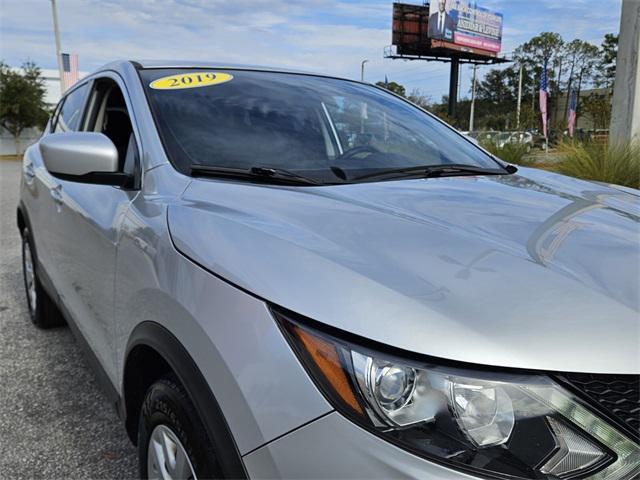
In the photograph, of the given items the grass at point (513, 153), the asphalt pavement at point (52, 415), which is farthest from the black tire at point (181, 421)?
the grass at point (513, 153)

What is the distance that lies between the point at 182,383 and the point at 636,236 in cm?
125

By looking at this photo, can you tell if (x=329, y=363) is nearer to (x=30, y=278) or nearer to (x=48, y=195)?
(x=48, y=195)

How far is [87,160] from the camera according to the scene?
6.42ft

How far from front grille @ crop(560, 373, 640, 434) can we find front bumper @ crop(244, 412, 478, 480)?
26 centimetres

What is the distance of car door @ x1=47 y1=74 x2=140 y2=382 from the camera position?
6.57ft

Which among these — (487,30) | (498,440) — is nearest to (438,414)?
(498,440)

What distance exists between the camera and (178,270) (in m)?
1.45

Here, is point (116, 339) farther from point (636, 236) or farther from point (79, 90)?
point (79, 90)

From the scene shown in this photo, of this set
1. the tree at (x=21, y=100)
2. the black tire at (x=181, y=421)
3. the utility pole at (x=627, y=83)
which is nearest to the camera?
the black tire at (x=181, y=421)

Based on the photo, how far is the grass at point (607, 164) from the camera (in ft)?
22.2

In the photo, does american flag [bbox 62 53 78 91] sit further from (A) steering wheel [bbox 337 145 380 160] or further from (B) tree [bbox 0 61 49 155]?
(A) steering wheel [bbox 337 145 380 160]

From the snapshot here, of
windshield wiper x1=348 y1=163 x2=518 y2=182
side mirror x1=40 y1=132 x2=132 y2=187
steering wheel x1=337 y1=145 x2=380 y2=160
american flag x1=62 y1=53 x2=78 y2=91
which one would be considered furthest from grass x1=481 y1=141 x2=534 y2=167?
american flag x1=62 y1=53 x2=78 y2=91

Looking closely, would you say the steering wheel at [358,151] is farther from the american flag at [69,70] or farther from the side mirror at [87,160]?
the american flag at [69,70]

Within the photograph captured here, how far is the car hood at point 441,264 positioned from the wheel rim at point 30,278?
2.64 meters
